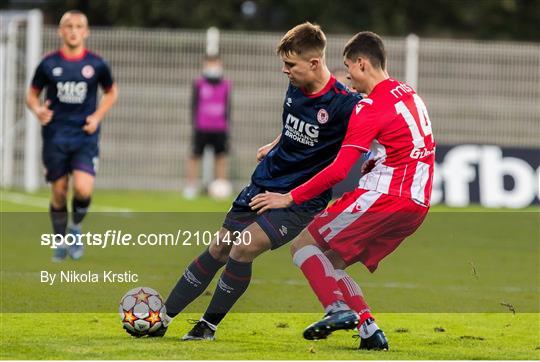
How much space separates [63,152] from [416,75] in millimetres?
10420

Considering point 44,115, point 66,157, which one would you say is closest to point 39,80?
point 44,115

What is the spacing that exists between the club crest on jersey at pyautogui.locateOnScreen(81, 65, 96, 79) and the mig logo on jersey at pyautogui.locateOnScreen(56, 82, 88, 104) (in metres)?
0.08

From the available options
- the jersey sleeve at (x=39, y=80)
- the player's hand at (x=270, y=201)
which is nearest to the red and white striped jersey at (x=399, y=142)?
the player's hand at (x=270, y=201)

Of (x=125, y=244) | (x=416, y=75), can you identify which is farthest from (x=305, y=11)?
(x=125, y=244)

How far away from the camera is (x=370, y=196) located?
7320 mm

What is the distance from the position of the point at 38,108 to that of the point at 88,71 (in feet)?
1.96

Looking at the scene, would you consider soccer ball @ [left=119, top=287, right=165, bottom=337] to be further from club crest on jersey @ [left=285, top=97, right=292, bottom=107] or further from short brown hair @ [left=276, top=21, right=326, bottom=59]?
short brown hair @ [left=276, top=21, right=326, bottom=59]

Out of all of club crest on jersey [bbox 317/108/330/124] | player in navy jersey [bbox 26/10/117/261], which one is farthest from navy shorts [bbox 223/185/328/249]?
player in navy jersey [bbox 26/10/117/261]

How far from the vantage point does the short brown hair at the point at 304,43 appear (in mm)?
7418

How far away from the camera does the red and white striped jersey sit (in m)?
7.21

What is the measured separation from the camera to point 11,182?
20.6 metres

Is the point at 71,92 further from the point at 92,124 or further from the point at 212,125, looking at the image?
the point at 212,125

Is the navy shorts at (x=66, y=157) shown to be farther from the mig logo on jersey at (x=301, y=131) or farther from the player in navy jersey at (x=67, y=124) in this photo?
the mig logo on jersey at (x=301, y=131)

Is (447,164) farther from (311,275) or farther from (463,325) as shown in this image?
(311,275)
